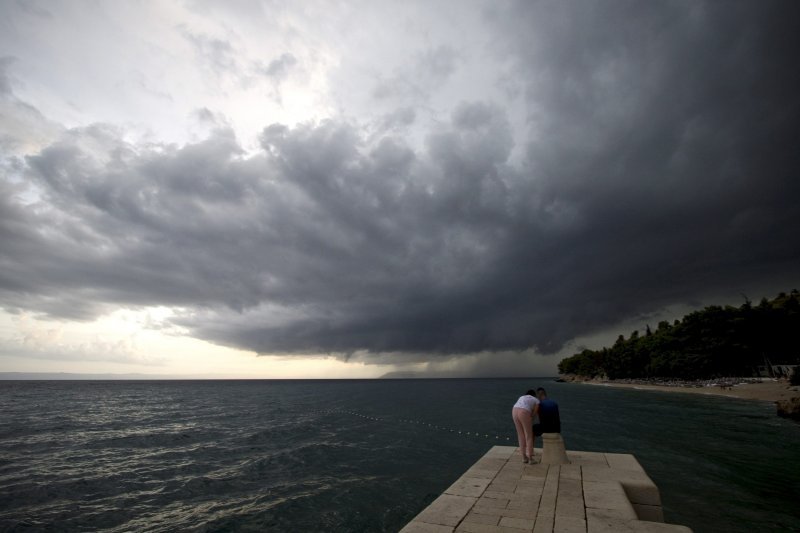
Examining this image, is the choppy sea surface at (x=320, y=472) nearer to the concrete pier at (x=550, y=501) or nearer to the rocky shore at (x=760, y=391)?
the concrete pier at (x=550, y=501)

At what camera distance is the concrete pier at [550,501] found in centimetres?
713

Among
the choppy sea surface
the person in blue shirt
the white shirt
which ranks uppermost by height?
the white shirt

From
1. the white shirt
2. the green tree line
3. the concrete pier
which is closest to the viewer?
the concrete pier

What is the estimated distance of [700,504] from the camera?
482 inches

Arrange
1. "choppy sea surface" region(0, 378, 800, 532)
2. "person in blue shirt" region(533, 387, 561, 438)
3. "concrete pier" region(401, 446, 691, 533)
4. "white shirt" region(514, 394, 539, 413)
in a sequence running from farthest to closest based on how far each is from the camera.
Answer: "choppy sea surface" region(0, 378, 800, 532), "person in blue shirt" region(533, 387, 561, 438), "white shirt" region(514, 394, 539, 413), "concrete pier" region(401, 446, 691, 533)

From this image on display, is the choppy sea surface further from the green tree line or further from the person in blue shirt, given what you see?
the green tree line

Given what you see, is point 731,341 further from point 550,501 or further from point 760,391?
point 550,501

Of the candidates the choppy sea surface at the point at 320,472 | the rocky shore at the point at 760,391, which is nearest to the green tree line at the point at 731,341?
the rocky shore at the point at 760,391

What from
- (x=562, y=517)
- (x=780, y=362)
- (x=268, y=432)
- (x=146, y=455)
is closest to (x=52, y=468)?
(x=146, y=455)

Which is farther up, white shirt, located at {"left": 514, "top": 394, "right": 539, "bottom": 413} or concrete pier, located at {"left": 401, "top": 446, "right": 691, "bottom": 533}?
white shirt, located at {"left": 514, "top": 394, "right": 539, "bottom": 413}

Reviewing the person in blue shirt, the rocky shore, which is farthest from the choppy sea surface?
the rocky shore

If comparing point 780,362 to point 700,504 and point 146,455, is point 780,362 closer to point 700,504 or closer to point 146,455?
point 700,504

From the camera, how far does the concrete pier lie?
23.4ft

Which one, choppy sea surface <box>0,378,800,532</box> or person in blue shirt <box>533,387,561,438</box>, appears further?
choppy sea surface <box>0,378,800,532</box>
